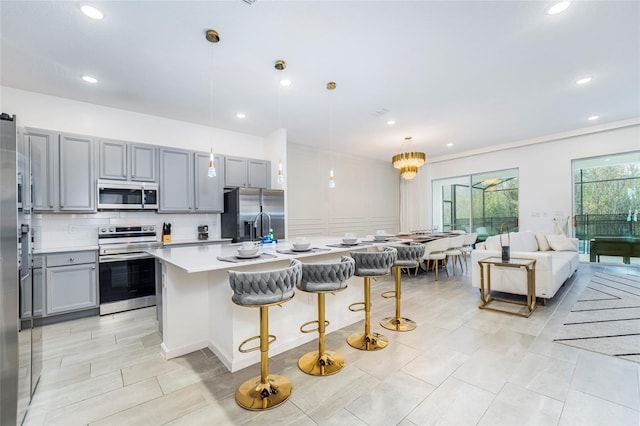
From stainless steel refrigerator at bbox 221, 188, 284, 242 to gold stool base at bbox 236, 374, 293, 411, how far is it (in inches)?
112

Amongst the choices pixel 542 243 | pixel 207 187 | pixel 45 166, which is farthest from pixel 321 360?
pixel 542 243

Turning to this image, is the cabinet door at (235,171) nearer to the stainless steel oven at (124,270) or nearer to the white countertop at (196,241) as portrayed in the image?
A: the white countertop at (196,241)

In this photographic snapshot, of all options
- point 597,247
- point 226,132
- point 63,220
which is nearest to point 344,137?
point 226,132

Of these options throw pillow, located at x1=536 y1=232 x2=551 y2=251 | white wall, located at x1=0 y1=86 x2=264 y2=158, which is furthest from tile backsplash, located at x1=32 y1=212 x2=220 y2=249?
throw pillow, located at x1=536 y1=232 x2=551 y2=251

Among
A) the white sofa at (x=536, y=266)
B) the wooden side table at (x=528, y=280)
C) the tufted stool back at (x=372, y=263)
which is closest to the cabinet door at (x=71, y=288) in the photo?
the tufted stool back at (x=372, y=263)

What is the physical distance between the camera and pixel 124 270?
366 cm

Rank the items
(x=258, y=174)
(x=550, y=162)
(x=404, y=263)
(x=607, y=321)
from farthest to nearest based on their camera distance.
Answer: (x=550, y=162) → (x=258, y=174) → (x=607, y=321) → (x=404, y=263)

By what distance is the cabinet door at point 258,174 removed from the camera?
516 cm

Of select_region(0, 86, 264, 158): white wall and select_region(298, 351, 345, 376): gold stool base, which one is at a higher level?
select_region(0, 86, 264, 158): white wall

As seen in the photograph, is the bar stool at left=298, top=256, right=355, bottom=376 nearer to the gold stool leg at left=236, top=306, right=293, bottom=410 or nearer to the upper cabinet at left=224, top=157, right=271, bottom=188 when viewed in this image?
the gold stool leg at left=236, top=306, right=293, bottom=410

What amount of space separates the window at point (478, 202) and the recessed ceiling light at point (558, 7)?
5297mm

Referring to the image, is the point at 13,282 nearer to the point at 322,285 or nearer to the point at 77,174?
the point at 322,285

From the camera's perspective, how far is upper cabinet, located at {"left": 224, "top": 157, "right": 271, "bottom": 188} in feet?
16.1

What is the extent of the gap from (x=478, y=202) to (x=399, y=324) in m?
5.88
